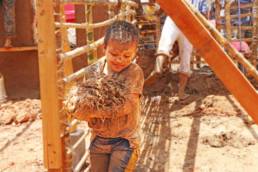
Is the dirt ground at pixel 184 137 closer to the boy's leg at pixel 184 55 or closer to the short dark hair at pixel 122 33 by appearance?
the boy's leg at pixel 184 55

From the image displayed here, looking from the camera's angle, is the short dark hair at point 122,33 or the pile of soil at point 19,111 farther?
the pile of soil at point 19,111

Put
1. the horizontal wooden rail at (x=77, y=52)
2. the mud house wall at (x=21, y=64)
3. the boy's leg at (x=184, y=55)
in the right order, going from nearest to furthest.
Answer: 1. the horizontal wooden rail at (x=77, y=52)
2. the boy's leg at (x=184, y=55)
3. the mud house wall at (x=21, y=64)

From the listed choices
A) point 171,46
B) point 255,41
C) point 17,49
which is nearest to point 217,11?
point 255,41

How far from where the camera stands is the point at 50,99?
2.53 meters

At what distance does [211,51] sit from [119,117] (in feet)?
2.13

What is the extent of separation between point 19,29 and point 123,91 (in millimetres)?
5446

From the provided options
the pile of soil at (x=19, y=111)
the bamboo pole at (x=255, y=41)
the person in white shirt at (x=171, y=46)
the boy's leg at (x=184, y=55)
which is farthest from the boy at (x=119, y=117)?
the bamboo pole at (x=255, y=41)

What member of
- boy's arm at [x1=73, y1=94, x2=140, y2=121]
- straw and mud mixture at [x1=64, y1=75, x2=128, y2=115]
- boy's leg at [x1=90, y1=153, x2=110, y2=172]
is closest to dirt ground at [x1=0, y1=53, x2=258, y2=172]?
boy's leg at [x1=90, y1=153, x2=110, y2=172]

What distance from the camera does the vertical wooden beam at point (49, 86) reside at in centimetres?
246

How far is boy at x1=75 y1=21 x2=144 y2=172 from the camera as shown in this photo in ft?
7.72

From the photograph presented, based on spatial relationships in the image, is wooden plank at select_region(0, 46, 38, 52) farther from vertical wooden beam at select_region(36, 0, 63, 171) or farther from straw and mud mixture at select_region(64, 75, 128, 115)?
straw and mud mixture at select_region(64, 75, 128, 115)

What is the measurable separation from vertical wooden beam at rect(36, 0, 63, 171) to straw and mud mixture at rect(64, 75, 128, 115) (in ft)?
0.89

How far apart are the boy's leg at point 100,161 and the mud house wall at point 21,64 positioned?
4.99 meters

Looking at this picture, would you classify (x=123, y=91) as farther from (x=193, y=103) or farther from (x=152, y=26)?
(x=152, y=26)
